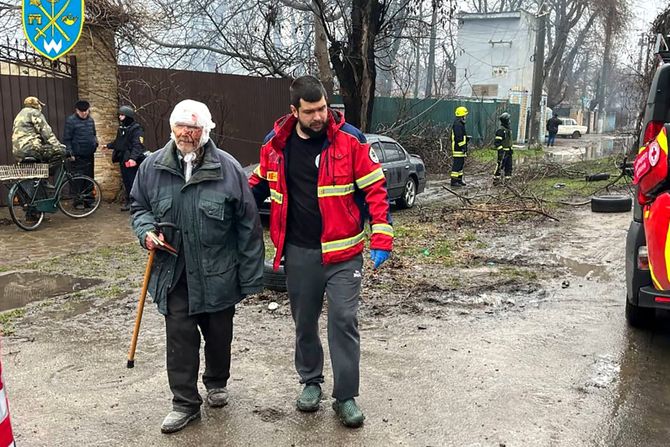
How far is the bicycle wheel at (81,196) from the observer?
10.6 metres

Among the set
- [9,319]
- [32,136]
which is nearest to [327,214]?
[9,319]

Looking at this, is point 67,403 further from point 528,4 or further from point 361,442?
point 528,4

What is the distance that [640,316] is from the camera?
5293 millimetres

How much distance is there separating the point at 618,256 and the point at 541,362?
3.99 metres

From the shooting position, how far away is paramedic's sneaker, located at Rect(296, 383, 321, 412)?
384 cm

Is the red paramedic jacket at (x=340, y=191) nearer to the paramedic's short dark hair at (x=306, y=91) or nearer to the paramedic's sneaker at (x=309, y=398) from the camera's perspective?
the paramedic's short dark hair at (x=306, y=91)

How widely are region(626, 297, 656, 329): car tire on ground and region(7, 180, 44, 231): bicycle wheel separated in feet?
26.4

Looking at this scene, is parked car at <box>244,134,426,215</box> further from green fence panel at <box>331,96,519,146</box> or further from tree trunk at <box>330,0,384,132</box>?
green fence panel at <box>331,96,519,146</box>

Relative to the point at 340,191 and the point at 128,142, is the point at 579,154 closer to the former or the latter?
the point at 128,142

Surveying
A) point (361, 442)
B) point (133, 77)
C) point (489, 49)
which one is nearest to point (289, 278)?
point (361, 442)

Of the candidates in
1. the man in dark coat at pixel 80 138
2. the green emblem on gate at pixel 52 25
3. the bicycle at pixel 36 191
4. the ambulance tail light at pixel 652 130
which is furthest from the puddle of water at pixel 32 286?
the ambulance tail light at pixel 652 130

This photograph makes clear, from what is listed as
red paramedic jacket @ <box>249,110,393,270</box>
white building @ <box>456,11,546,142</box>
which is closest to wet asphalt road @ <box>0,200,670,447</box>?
red paramedic jacket @ <box>249,110,393,270</box>

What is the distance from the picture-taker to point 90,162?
1114 cm

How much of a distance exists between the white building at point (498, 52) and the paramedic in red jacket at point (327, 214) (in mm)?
34235
